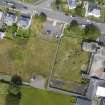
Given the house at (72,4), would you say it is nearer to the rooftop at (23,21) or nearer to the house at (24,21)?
the house at (24,21)

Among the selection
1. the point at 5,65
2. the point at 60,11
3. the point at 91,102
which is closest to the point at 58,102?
the point at 91,102

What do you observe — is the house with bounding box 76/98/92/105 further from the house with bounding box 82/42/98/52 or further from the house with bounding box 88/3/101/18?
the house with bounding box 88/3/101/18

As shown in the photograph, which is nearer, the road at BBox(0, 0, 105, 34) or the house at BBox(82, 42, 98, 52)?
the road at BBox(0, 0, 105, 34)

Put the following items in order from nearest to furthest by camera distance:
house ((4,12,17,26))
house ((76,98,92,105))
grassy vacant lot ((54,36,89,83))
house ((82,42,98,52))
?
house ((4,12,17,26)) → house ((76,98,92,105)) → house ((82,42,98,52)) → grassy vacant lot ((54,36,89,83))

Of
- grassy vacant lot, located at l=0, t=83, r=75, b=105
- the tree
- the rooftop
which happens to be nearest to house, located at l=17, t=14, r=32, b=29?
the rooftop

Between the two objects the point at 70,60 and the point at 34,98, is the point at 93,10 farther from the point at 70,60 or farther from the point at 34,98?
the point at 34,98

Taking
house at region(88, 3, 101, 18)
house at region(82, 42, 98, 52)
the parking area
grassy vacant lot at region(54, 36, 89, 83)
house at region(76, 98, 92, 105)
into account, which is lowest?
house at region(76, 98, 92, 105)

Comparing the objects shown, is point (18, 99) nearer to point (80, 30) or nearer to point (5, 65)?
point (5, 65)
